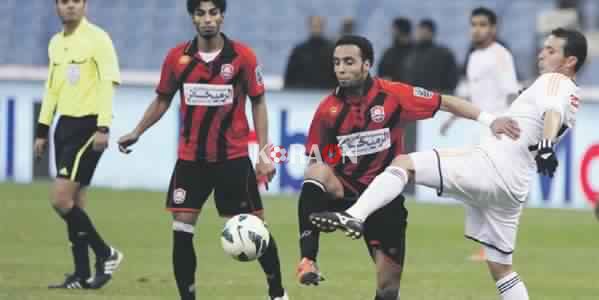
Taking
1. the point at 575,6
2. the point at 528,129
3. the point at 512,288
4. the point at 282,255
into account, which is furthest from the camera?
the point at 575,6

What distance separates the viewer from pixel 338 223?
715 cm

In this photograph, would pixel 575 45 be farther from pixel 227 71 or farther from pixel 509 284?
pixel 227 71

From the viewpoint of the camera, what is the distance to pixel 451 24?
22.2m

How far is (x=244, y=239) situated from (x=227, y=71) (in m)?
1.05

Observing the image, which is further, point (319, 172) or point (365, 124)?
point (365, 124)

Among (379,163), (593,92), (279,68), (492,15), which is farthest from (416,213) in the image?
(379,163)

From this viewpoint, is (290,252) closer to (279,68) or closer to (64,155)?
(64,155)

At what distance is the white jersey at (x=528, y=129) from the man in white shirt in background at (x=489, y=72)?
4568 mm

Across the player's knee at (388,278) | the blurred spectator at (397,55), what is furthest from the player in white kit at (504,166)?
the blurred spectator at (397,55)

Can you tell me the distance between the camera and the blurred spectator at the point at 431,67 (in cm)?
1780

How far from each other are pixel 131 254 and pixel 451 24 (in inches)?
439

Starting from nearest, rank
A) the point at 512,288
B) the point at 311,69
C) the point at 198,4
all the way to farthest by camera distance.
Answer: the point at 512,288, the point at 198,4, the point at 311,69

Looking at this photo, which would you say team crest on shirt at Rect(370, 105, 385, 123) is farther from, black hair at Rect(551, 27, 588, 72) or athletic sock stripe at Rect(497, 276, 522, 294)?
athletic sock stripe at Rect(497, 276, 522, 294)

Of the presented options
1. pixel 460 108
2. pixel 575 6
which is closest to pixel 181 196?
pixel 460 108
